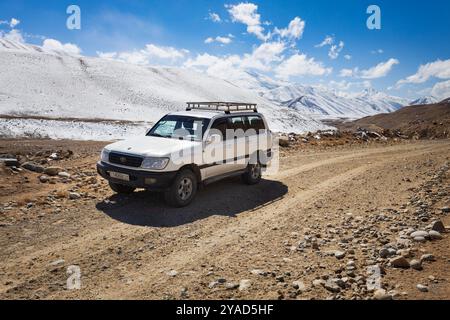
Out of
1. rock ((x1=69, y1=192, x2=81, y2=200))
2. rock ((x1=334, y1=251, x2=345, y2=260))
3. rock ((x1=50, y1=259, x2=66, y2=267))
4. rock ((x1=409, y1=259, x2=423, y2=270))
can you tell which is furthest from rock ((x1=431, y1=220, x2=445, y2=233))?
rock ((x1=69, y1=192, x2=81, y2=200))

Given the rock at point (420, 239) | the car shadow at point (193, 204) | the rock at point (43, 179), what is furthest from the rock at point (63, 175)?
the rock at point (420, 239)

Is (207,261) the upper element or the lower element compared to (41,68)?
lower

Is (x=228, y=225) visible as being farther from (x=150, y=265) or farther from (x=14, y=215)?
(x=14, y=215)

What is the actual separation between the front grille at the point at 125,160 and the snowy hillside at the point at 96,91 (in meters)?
44.3

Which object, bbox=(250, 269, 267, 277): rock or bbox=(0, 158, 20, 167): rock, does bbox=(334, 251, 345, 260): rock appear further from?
bbox=(0, 158, 20, 167): rock

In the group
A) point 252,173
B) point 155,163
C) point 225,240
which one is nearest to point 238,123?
point 252,173

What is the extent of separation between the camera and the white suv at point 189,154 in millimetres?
7379

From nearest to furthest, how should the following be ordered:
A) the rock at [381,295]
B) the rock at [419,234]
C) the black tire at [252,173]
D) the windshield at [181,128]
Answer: the rock at [381,295] < the rock at [419,234] < the windshield at [181,128] < the black tire at [252,173]

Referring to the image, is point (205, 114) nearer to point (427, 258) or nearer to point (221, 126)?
point (221, 126)

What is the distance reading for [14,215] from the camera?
22.9 ft

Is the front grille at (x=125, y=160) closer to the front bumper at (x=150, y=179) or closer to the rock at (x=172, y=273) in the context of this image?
the front bumper at (x=150, y=179)
